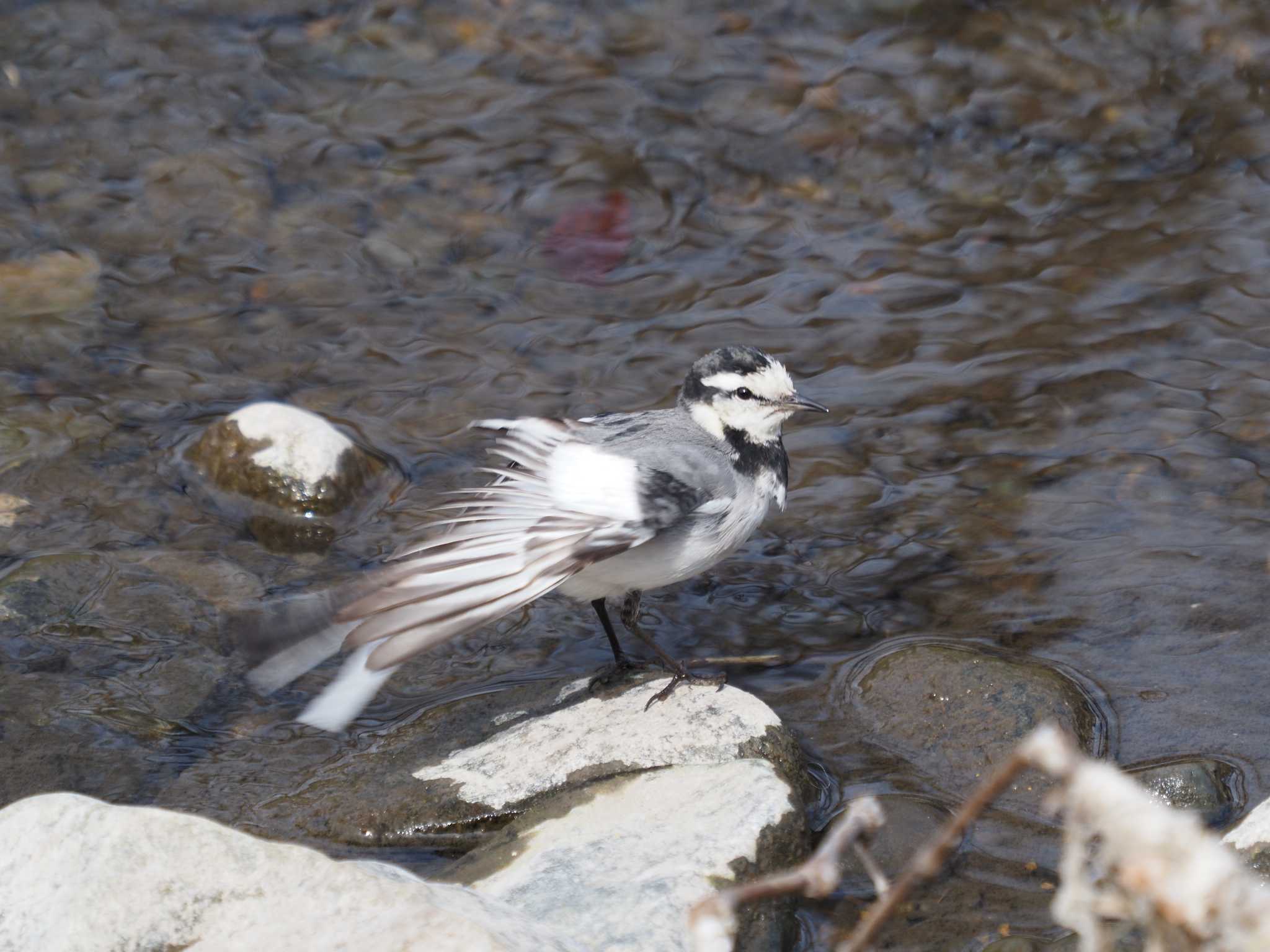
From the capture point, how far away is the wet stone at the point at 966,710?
4.86 metres

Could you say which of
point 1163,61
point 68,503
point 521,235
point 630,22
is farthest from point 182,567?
point 1163,61

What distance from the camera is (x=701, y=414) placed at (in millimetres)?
5359

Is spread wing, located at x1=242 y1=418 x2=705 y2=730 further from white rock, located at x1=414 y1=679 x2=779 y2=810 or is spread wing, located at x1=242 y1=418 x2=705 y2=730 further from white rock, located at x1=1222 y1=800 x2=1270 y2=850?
white rock, located at x1=1222 y1=800 x2=1270 y2=850

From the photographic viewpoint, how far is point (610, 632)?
18.0 ft

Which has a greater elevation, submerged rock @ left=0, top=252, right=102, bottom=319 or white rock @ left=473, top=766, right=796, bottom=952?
submerged rock @ left=0, top=252, right=102, bottom=319

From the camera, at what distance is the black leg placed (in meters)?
5.47

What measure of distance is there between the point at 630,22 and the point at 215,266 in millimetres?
3632

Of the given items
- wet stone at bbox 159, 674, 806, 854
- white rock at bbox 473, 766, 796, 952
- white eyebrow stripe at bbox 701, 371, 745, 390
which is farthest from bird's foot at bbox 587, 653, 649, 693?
white eyebrow stripe at bbox 701, 371, 745, 390

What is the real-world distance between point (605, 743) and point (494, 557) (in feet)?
2.94

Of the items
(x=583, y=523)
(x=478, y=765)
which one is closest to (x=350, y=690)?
(x=478, y=765)

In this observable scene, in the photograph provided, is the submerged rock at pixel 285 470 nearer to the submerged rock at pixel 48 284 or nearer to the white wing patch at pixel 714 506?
the submerged rock at pixel 48 284

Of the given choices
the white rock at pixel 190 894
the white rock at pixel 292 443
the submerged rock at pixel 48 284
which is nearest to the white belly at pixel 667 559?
the white rock at pixel 190 894

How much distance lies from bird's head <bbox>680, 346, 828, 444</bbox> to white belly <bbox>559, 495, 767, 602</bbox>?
0.38 m

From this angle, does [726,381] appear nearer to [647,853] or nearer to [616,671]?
[616,671]
